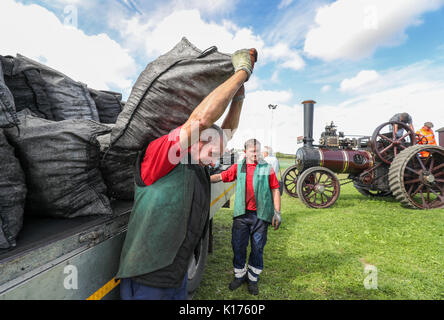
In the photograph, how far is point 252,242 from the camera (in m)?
2.57

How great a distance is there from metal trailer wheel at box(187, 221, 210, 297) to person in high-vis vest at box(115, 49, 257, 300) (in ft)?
3.69

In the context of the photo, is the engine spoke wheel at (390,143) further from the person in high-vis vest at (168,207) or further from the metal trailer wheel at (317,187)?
the person in high-vis vest at (168,207)

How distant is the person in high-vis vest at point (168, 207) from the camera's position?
1041 millimetres

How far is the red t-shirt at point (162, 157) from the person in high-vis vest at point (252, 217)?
136 centimetres

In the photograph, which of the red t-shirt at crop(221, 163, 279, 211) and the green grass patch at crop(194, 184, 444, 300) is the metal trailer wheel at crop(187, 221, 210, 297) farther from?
the red t-shirt at crop(221, 163, 279, 211)

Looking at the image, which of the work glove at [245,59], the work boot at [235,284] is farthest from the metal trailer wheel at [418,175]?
the work glove at [245,59]

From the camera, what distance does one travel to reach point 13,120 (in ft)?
3.04

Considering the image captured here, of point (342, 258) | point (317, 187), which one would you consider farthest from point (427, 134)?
point (342, 258)

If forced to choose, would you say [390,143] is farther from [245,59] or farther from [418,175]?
[245,59]

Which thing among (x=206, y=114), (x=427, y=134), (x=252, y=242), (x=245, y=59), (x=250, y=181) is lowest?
(x=252, y=242)

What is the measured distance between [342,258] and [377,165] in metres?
4.55

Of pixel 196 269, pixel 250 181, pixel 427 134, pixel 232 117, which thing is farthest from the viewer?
pixel 427 134

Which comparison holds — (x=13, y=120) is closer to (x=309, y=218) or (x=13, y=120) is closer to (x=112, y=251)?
(x=112, y=251)
